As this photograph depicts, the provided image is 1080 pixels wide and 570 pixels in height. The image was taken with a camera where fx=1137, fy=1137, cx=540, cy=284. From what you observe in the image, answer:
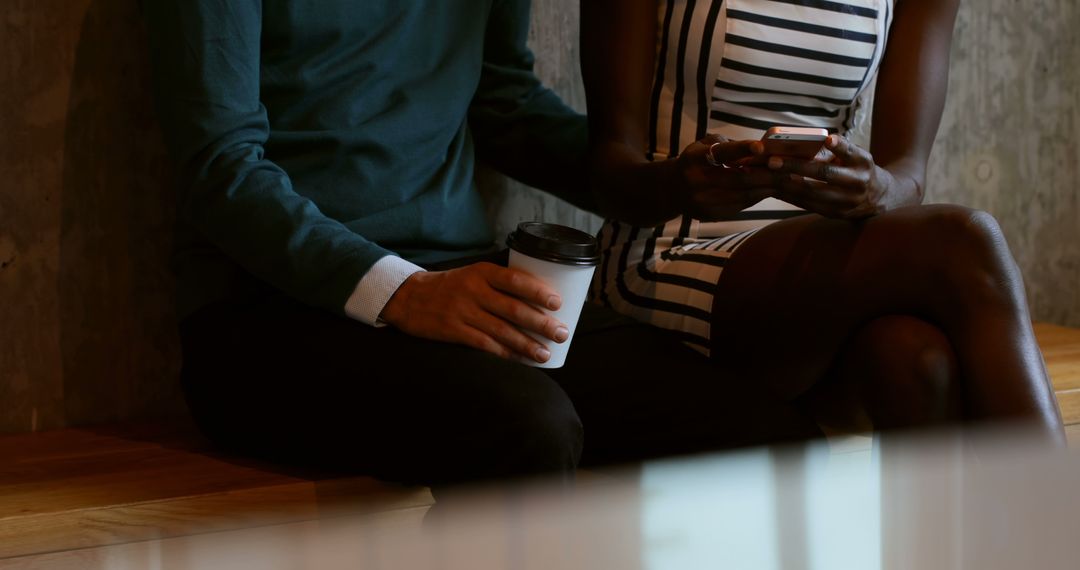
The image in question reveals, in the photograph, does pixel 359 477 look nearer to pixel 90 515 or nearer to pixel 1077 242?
pixel 90 515

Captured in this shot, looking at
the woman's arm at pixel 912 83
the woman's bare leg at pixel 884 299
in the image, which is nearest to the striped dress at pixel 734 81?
the woman's arm at pixel 912 83

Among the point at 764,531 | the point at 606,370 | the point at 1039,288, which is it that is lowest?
the point at 1039,288

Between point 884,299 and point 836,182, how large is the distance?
132 millimetres

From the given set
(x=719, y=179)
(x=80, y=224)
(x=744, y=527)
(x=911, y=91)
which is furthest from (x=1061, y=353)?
(x=744, y=527)

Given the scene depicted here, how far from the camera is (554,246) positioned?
1062 mm

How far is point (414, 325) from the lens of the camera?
1177 mm

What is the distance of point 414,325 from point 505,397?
157 mm

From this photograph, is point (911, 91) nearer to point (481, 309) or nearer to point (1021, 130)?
point (481, 309)

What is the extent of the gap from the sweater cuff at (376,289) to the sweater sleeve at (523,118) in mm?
512

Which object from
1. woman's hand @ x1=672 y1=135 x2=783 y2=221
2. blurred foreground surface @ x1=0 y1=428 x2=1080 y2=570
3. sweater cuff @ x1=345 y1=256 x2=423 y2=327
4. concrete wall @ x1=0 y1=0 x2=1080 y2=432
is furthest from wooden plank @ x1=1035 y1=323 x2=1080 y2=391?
blurred foreground surface @ x1=0 y1=428 x2=1080 y2=570

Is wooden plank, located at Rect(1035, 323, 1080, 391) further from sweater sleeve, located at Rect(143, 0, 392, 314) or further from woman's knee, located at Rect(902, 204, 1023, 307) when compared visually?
sweater sleeve, located at Rect(143, 0, 392, 314)

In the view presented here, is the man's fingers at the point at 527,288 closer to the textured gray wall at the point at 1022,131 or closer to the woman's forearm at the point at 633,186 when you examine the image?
the woman's forearm at the point at 633,186

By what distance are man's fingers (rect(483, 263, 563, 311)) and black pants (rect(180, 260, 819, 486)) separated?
7 centimetres

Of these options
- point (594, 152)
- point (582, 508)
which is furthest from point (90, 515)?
point (582, 508)
